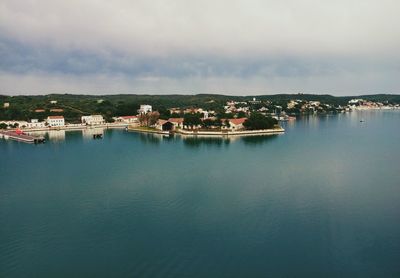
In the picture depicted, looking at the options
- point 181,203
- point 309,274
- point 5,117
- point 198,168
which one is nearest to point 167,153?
point 198,168

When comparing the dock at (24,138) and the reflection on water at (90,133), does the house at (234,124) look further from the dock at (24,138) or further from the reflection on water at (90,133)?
the dock at (24,138)

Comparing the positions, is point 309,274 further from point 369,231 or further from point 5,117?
point 5,117

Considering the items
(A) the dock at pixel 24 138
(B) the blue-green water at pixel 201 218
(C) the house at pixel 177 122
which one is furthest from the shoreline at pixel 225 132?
(B) the blue-green water at pixel 201 218

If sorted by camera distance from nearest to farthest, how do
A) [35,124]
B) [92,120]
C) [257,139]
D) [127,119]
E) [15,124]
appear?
[257,139]
[15,124]
[35,124]
[92,120]
[127,119]

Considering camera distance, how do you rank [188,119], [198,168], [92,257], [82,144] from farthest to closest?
1. [188,119]
2. [82,144]
3. [198,168]
4. [92,257]


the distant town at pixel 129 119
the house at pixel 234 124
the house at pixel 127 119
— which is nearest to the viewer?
the house at pixel 234 124

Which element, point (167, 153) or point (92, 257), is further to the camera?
point (167, 153)

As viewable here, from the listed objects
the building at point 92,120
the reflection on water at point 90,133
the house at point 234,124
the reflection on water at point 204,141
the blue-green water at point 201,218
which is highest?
the building at point 92,120

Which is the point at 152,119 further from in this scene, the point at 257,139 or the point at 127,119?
the point at 257,139

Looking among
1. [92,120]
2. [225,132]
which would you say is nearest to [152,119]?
[92,120]
